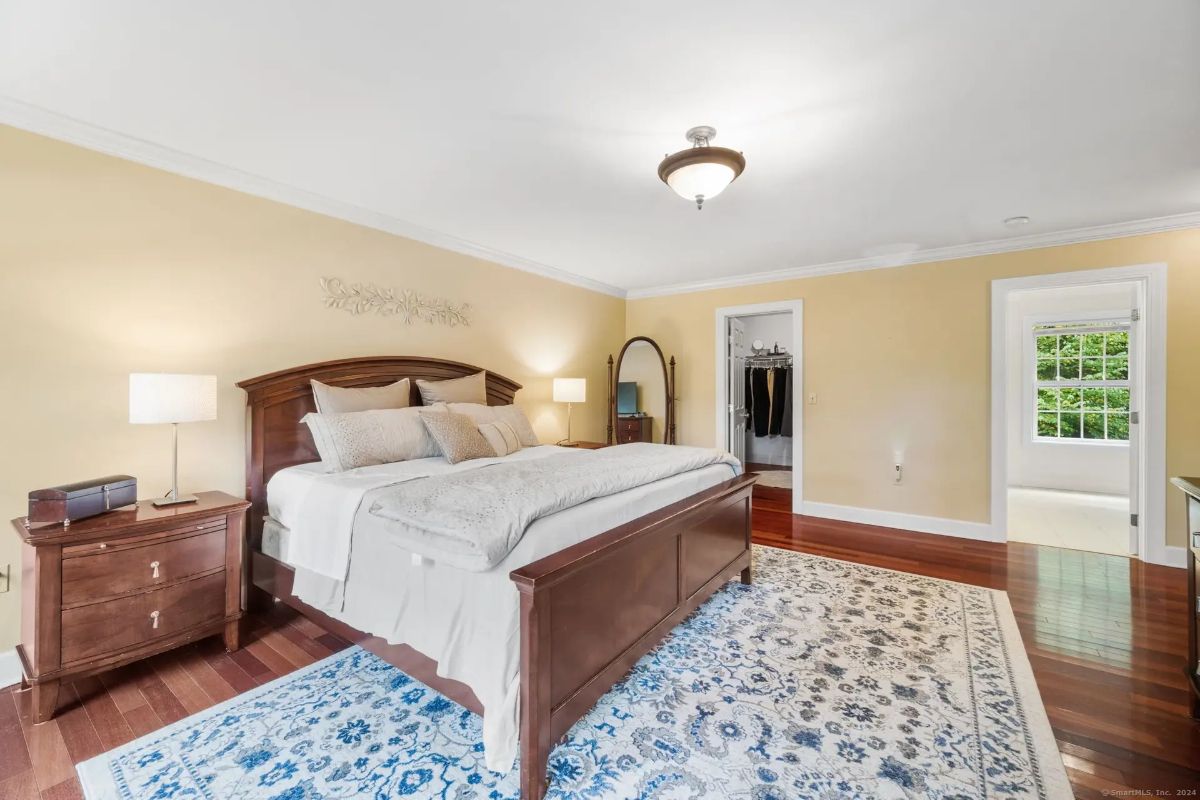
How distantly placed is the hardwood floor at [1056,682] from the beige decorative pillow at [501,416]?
59.1 inches

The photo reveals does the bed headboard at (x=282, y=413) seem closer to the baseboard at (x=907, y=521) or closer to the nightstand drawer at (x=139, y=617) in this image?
the nightstand drawer at (x=139, y=617)

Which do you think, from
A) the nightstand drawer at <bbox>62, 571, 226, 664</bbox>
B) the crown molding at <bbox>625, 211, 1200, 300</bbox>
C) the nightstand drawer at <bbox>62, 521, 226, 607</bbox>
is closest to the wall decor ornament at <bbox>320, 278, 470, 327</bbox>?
the nightstand drawer at <bbox>62, 521, 226, 607</bbox>

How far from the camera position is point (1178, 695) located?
6.54ft

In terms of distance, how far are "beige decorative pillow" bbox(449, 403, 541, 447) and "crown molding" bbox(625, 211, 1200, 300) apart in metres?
2.72

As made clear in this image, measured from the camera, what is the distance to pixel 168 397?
218cm

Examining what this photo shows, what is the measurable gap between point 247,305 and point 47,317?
30.7 inches

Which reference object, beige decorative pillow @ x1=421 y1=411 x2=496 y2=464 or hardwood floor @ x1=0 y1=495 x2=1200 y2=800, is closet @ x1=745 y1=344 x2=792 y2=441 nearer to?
hardwood floor @ x1=0 y1=495 x2=1200 y2=800

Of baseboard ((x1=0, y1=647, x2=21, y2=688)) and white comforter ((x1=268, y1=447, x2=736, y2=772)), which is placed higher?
white comforter ((x1=268, y1=447, x2=736, y2=772))

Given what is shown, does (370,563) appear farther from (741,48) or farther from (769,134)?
(769,134)

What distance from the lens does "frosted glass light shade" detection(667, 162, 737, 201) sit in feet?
7.13

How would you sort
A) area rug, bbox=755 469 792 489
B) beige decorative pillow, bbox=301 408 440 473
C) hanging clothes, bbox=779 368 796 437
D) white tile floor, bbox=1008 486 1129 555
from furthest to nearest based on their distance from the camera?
1. hanging clothes, bbox=779 368 796 437
2. area rug, bbox=755 469 792 489
3. white tile floor, bbox=1008 486 1129 555
4. beige decorative pillow, bbox=301 408 440 473

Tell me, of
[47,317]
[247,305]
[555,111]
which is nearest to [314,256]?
[247,305]

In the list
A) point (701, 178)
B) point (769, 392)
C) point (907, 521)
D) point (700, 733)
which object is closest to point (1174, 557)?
point (907, 521)

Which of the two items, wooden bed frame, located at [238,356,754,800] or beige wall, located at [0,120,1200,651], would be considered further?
beige wall, located at [0,120,1200,651]
